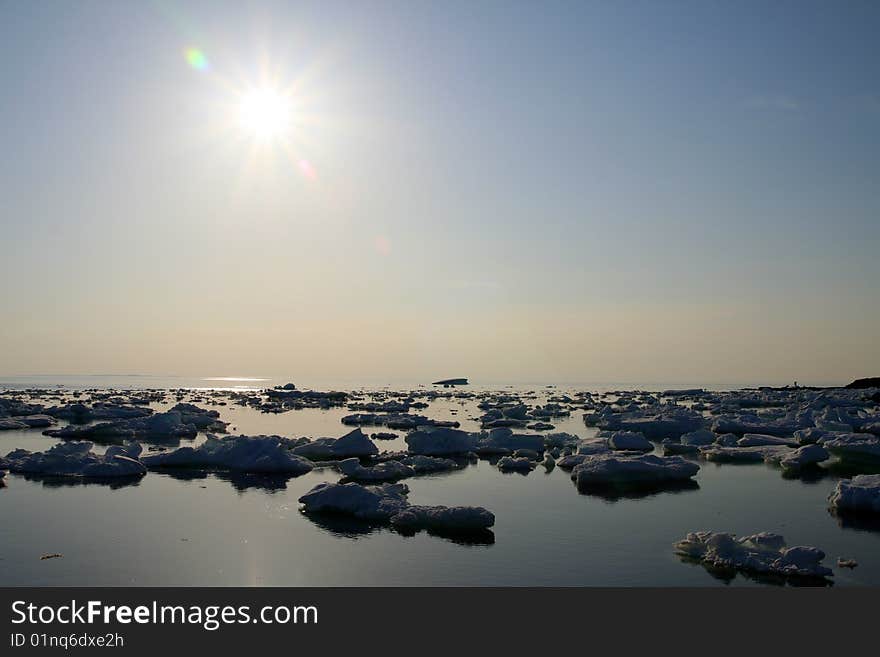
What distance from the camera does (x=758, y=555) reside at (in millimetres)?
12008

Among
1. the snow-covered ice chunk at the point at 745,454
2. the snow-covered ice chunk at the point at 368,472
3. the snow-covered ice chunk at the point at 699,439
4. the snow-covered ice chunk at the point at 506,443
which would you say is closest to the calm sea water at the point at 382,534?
the snow-covered ice chunk at the point at 368,472

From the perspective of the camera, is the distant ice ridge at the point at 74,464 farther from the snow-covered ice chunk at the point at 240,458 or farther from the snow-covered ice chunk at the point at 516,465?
the snow-covered ice chunk at the point at 516,465

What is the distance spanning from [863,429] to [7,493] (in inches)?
1525

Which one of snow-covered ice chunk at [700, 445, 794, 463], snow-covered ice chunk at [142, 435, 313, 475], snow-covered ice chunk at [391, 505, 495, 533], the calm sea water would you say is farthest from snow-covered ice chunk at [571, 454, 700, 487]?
snow-covered ice chunk at [142, 435, 313, 475]

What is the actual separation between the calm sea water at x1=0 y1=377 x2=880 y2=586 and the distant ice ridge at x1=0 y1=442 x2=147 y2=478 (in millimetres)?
791

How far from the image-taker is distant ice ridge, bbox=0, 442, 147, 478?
859 inches

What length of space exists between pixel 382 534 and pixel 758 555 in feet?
24.7

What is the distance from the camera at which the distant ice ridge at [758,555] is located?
11.6m

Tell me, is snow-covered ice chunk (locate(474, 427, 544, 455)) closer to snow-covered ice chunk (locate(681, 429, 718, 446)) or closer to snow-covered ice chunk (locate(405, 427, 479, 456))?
snow-covered ice chunk (locate(405, 427, 479, 456))

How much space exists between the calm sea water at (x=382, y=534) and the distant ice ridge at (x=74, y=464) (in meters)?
0.79

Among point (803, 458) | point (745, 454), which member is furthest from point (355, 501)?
point (745, 454)
